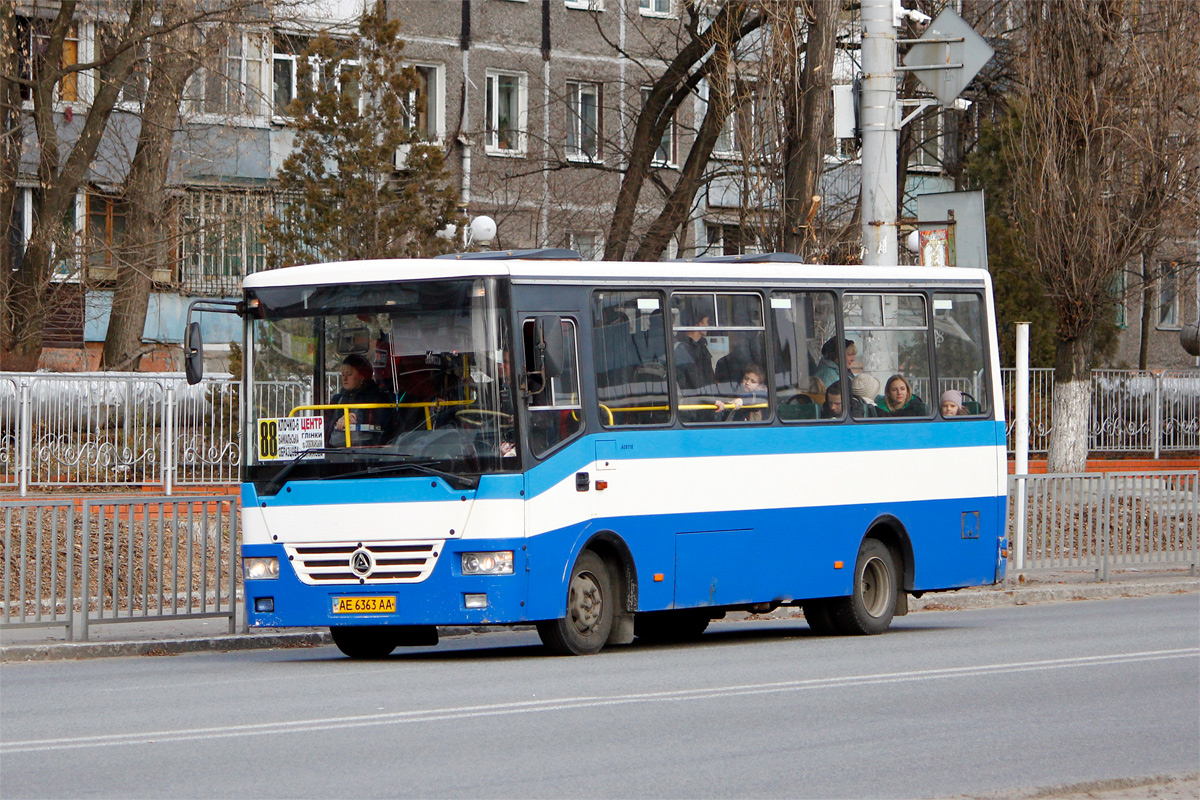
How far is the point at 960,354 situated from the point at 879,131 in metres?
4.17

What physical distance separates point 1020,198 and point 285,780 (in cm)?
2666

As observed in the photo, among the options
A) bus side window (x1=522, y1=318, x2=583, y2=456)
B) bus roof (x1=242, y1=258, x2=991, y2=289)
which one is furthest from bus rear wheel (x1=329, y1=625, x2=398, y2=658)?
bus roof (x1=242, y1=258, x2=991, y2=289)

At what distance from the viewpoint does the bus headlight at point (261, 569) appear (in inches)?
572

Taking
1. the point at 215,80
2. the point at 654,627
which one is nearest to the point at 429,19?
the point at 215,80

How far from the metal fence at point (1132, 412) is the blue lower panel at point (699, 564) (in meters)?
A: 16.8

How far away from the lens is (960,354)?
18.2 metres

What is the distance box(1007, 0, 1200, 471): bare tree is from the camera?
3228 centimetres

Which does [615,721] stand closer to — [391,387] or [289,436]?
[391,387]

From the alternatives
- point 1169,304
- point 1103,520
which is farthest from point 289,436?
point 1169,304

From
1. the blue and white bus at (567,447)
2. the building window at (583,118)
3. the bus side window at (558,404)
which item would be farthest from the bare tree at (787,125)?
the building window at (583,118)

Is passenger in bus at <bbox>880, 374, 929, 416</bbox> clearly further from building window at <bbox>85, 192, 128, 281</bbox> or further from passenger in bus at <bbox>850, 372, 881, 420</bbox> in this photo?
building window at <bbox>85, 192, 128, 281</bbox>

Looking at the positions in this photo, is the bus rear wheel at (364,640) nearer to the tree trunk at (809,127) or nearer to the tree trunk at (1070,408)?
the tree trunk at (809,127)

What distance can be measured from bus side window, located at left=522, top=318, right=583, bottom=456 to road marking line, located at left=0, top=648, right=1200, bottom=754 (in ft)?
8.58

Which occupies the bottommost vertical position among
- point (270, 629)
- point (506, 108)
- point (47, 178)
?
point (270, 629)
